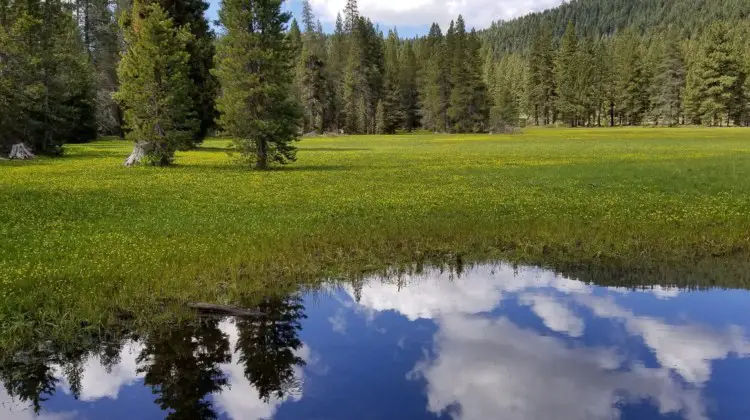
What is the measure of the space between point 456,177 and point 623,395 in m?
21.4

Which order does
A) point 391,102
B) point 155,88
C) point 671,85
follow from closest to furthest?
point 155,88 → point 391,102 → point 671,85

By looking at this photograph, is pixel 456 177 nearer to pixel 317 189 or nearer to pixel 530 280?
pixel 317 189

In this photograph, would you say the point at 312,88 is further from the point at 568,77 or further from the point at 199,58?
the point at 568,77

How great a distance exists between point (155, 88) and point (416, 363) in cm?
3310

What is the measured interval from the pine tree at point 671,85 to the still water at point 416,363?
116 m

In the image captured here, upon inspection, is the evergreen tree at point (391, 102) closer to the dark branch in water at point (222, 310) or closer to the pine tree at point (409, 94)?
the pine tree at point (409, 94)

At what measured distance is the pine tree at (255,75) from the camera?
32938 millimetres

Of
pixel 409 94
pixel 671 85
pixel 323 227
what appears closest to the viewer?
pixel 323 227

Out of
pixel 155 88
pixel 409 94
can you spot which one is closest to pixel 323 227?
pixel 155 88

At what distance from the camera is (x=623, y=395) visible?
24.5ft

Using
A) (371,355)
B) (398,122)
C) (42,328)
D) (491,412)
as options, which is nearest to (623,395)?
(491,412)

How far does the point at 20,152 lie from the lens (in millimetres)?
42625

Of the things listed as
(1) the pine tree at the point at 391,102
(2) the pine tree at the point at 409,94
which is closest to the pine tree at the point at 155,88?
(1) the pine tree at the point at 391,102

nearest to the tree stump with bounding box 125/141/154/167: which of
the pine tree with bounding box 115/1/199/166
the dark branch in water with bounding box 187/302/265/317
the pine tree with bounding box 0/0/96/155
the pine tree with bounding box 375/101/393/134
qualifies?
the pine tree with bounding box 115/1/199/166
